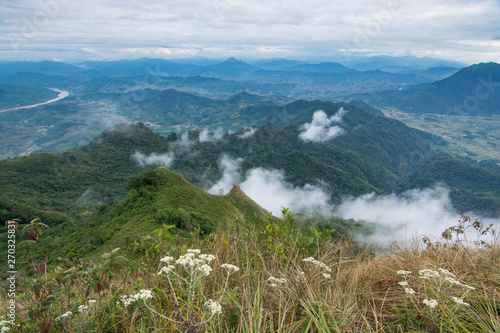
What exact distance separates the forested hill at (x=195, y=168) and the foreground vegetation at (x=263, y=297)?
5626 cm

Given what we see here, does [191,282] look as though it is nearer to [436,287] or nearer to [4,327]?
[4,327]

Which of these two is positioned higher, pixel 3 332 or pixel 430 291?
pixel 430 291

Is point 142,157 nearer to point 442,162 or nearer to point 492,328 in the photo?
point 492,328

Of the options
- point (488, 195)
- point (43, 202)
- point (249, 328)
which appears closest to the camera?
A: point (249, 328)

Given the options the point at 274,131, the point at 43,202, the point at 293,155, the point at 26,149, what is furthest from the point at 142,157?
the point at 26,149

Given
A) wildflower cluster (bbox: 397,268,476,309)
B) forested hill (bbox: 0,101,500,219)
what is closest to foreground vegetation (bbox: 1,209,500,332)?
wildflower cluster (bbox: 397,268,476,309)

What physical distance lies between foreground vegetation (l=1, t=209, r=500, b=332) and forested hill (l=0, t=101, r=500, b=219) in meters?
56.3

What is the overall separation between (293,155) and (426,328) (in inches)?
5397

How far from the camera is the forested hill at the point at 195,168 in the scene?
234 feet

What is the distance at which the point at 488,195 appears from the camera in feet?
438

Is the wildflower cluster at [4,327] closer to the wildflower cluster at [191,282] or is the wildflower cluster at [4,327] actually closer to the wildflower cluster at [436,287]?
the wildflower cluster at [191,282]

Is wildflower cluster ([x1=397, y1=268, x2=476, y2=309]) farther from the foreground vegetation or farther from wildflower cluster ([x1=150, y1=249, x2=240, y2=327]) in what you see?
wildflower cluster ([x1=150, y1=249, x2=240, y2=327])

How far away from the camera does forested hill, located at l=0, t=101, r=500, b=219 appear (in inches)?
2810

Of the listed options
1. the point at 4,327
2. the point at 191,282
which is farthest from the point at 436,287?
the point at 4,327
